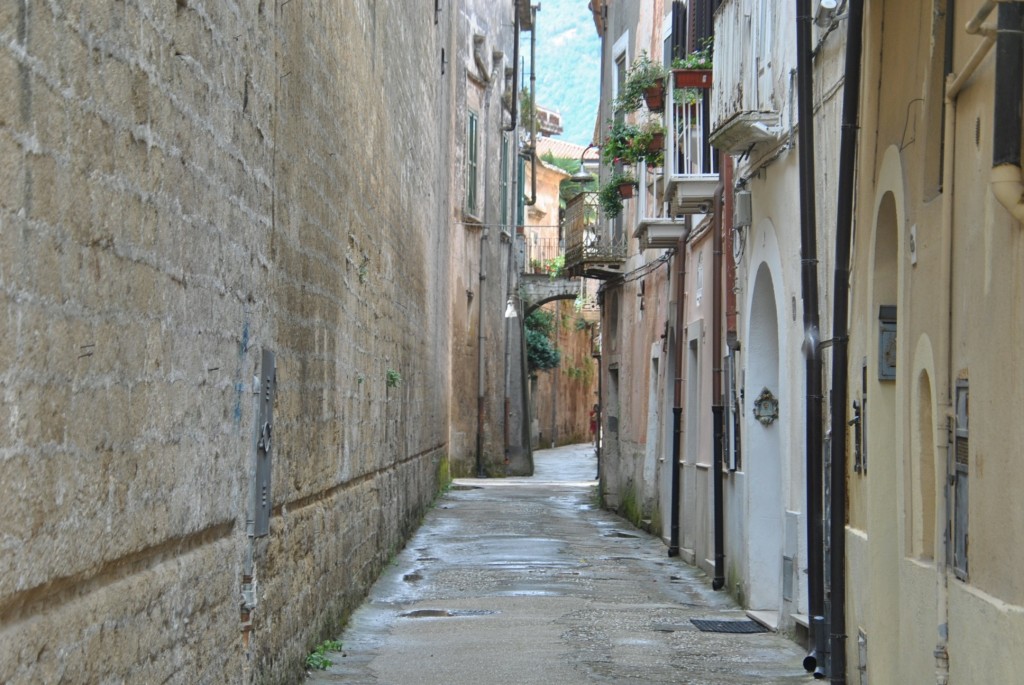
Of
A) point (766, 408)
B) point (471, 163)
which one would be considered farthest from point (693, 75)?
point (471, 163)

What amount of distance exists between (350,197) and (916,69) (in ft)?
14.5

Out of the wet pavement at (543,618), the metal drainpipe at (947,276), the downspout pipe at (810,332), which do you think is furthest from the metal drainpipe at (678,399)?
the metal drainpipe at (947,276)

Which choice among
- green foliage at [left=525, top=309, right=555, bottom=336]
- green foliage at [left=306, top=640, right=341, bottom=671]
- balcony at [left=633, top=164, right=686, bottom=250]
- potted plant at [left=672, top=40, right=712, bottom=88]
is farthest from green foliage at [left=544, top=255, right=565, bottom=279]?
green foliage at [left=306, top=640, right=341, bottom=671]

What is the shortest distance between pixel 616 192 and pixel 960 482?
1481 cm

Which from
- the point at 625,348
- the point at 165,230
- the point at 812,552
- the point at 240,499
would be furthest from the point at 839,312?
the point at 625,348

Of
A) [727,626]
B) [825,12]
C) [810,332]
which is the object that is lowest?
[727,626]

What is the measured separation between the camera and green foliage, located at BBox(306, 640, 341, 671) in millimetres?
8219

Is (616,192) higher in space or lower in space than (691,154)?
higher

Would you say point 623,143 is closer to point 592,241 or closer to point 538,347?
point 592,241

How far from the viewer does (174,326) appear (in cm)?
486

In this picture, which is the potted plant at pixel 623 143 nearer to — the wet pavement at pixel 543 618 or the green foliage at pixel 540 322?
the wet pavement at pixel 543 618

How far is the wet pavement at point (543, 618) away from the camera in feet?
27.7

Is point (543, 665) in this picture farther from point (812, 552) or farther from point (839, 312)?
point (839, 312)

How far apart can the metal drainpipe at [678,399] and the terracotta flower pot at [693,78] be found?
2602 mm
